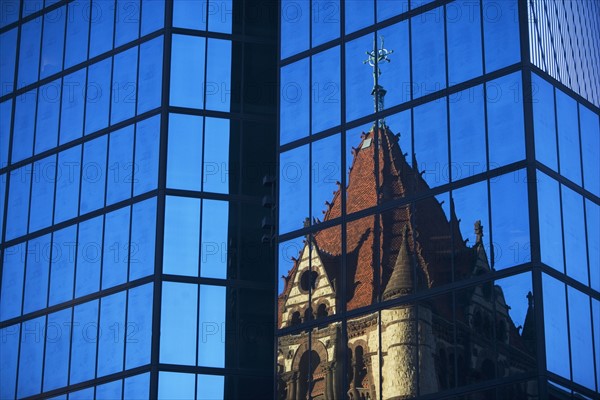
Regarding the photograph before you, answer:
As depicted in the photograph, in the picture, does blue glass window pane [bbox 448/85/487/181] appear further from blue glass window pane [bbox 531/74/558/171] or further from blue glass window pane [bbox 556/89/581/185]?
blue glass window pane [bbox 556/89/581/185]

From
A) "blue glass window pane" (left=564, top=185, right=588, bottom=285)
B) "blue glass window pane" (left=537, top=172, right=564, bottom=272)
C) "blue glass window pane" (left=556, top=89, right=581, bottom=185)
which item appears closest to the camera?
"blue glass window pane" (left=537, top=172, right=564, bottom=272)

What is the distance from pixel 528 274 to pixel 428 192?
494 centimetres

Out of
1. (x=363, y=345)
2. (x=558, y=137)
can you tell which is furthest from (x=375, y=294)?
(x=558, y=137)

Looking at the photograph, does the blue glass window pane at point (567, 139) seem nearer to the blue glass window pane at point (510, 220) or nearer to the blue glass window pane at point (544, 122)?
the blue glass window pane at point (544, 122)

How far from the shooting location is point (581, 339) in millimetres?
46125

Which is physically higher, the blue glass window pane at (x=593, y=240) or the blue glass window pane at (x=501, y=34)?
the blue glass window pane at (x=501, y=34)

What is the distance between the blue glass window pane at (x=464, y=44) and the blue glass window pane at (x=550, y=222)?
4.52 meters

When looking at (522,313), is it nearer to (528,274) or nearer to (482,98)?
(528,274)

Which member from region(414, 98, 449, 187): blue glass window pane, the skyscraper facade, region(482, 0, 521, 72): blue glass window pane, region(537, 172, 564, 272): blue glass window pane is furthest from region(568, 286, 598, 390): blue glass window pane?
region(482, 0, 521, 72): blue glass window pane

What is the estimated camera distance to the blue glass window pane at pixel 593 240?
47969mm

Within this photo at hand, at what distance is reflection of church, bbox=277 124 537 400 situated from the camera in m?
45.3

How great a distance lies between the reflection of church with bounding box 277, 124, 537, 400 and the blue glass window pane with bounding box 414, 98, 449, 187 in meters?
0.48

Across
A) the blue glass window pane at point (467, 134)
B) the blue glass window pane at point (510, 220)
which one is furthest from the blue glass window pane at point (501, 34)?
the blue glass window pane at point (510, 220)

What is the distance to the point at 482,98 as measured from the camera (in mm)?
48156
